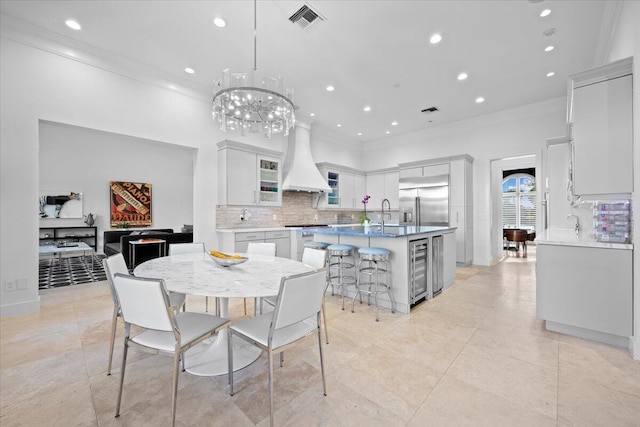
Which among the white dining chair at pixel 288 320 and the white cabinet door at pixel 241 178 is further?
the white cabinet door at pixel 241 178

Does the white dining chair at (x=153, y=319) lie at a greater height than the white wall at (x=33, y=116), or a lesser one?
lesser

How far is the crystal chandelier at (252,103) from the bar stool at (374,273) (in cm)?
179

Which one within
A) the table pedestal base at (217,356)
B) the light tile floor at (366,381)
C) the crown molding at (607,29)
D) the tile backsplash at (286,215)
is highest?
the crown molding at (607,29)

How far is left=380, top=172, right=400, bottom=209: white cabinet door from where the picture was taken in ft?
23.7

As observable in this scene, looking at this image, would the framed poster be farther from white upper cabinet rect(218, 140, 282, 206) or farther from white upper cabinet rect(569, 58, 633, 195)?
white upper cabinet rect(569, 58, 633, 195)

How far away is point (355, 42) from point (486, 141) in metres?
4.11

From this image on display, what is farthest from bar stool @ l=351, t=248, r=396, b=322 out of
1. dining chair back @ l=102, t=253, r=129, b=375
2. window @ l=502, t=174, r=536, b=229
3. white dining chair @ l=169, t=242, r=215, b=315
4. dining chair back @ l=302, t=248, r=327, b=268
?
window @ l=502, t=174, r=536, b=229

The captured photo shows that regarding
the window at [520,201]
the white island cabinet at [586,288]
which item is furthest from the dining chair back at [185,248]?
the window at [520,201]

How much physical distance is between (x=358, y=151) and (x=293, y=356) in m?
6.83

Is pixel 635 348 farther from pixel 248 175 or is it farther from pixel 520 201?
pixel 520 201

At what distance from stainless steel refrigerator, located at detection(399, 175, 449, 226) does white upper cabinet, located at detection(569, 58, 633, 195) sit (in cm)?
347

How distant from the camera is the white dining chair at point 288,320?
1419mm

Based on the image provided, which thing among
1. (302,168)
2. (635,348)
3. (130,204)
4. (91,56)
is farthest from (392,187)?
(130,204)

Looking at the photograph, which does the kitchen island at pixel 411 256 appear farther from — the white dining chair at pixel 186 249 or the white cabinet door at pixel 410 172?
the white cabinet door at pixel 410 172
